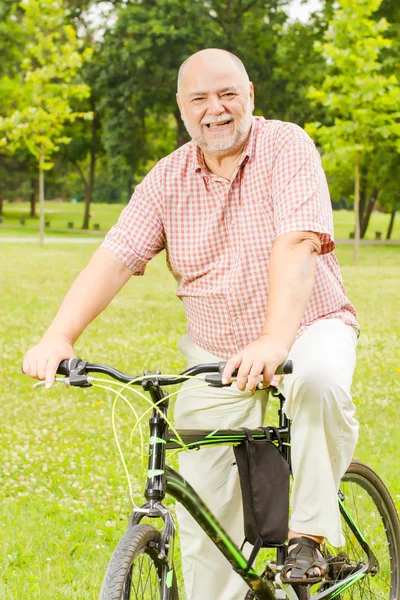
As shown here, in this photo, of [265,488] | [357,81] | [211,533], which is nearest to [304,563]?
[265,488]

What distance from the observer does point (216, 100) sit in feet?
10.4

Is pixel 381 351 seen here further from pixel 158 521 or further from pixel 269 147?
pixel 269 147

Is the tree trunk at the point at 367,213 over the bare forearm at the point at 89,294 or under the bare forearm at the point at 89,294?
under

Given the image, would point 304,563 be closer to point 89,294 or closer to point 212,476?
point 212,476

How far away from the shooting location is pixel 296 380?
285 cm

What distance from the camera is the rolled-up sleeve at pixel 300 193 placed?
2953 millimetres

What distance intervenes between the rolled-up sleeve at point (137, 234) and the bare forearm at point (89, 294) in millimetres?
33

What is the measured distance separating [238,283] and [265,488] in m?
0.66

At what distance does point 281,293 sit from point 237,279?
0.41m

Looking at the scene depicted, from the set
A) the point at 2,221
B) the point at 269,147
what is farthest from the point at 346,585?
the point at 2,221

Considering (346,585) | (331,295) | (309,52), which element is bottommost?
(346,585)

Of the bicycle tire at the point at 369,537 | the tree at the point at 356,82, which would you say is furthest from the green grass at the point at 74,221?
the bicycle tire at the point at 369,537

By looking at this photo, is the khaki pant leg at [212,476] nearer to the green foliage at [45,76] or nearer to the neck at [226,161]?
the neck at [226,161]

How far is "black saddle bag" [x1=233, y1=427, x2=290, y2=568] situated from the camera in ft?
10.1
